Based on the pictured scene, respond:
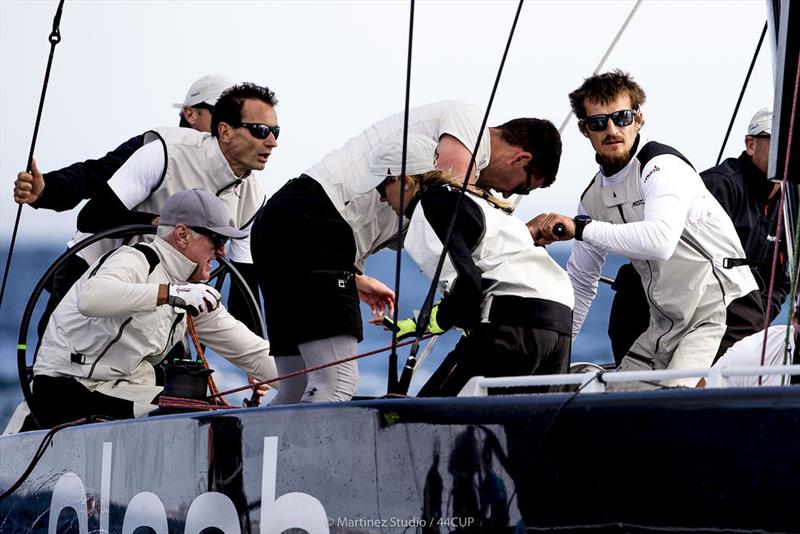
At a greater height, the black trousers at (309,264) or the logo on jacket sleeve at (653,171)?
the logo on jacket sleeve at (653,171)

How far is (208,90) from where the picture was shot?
4.88 metres

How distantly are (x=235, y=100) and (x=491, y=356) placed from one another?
170 cm

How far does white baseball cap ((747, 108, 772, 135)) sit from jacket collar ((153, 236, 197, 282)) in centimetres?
165

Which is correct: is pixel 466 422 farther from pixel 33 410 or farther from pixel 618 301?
pixel 33 410

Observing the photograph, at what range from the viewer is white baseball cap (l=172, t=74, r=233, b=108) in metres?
4.86

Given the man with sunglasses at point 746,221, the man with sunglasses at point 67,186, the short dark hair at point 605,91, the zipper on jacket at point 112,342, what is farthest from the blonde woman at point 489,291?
the man with sunglasses at point 67,186

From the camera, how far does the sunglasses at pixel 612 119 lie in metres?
3.44

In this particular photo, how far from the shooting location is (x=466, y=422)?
2.25 m

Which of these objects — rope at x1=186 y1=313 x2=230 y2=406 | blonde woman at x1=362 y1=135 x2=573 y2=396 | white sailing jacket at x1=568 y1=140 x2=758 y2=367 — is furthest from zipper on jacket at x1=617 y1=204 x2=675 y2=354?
rope at x1=186 y1=313 x2=230 y2=406

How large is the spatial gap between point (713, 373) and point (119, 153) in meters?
2.86

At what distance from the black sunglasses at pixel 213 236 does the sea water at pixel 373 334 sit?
32.6ft

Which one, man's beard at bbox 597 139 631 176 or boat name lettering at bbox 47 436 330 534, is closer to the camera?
boat name lettering at bbox 47 436 330 534

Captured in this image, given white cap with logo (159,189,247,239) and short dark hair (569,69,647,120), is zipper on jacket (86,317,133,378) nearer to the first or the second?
white cap with logo (159,189,247,239)

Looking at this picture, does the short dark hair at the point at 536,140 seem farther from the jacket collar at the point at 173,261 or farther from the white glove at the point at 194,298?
the jacket collar at the point at 173,261
